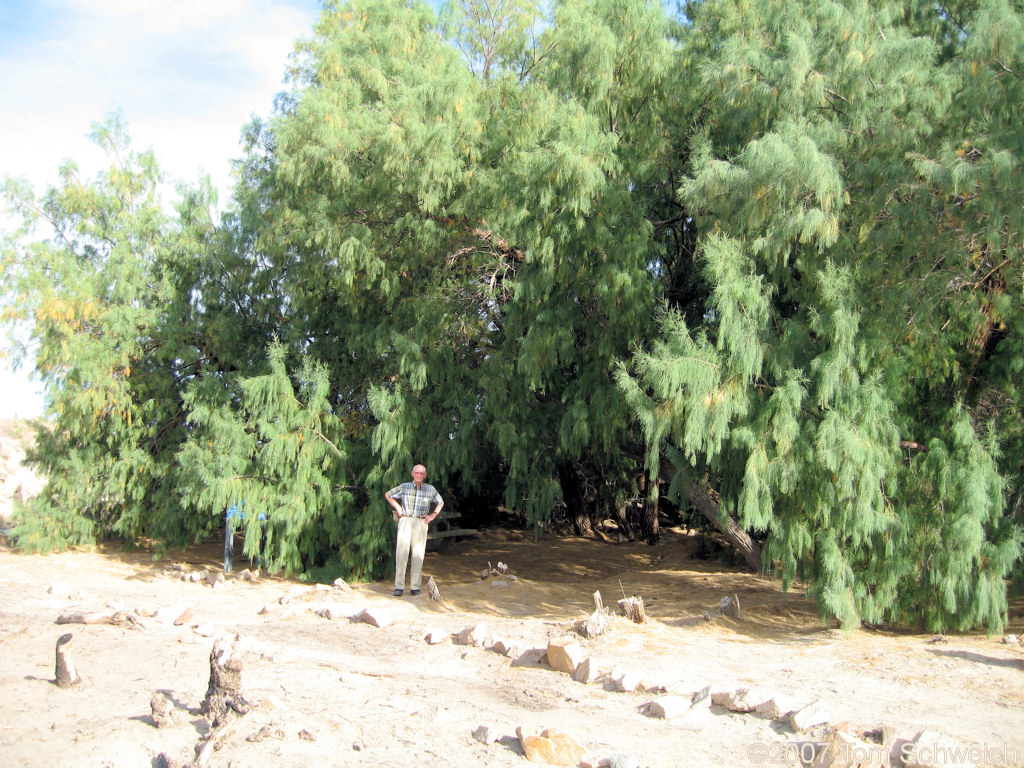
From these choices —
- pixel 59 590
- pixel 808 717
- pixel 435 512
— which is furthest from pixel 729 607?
pixel 59 590

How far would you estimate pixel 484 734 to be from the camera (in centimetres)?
472

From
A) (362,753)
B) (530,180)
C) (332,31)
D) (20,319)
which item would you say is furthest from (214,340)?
(362,753)

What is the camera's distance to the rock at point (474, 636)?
6941mm

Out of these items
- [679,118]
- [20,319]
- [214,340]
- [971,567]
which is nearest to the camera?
[971,567]

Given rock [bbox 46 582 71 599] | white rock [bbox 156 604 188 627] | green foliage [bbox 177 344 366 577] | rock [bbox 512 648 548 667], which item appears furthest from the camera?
green foliage [bbox 177 344 366 577]

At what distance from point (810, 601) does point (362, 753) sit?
5926 millimetres

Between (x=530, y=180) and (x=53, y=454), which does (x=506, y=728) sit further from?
→ (x=53, y=454)

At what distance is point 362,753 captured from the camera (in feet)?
14.9

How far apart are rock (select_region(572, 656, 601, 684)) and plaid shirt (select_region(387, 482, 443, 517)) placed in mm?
3801

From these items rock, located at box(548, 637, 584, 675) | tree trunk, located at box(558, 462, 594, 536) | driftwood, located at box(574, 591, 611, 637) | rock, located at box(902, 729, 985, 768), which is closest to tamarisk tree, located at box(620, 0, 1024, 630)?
driftwood, located at box(574, 591, 611, 637)

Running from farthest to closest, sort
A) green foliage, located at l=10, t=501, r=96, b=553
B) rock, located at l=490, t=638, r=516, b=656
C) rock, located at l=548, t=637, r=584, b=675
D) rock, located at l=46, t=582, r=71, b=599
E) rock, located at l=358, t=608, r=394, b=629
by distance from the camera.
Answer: green foliage, located at l=10, t=501, r=96, b=553, rock, located at l=46, t=582, r=71, b=599, rock, located at l=358, t=608, r=394, b=629, rock, located at l=490, t=638, r=516, b=656, rock, located at l=548, t=637, r=584, b=675

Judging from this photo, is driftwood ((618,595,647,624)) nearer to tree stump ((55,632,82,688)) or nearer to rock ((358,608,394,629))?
rock ((358,608,394,629))

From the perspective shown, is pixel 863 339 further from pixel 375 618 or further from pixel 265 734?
pixel 265 734

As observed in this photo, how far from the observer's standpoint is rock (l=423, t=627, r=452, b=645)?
23.2 ft
